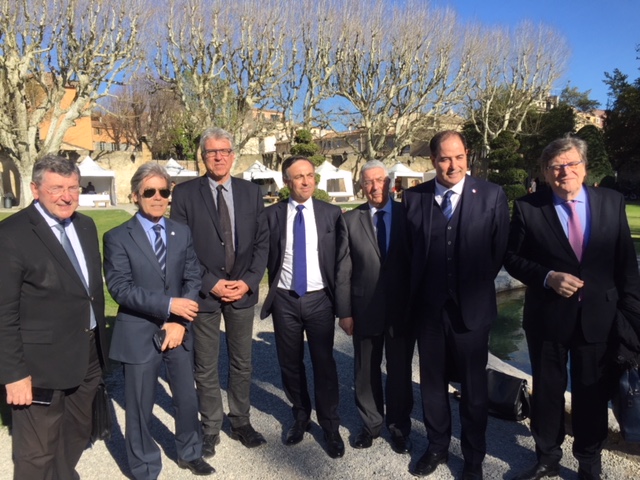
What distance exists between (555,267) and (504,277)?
20.1 feet

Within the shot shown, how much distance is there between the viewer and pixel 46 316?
262 cm

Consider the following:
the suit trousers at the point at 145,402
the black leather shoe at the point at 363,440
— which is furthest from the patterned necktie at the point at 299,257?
the black leather shoe at the point at 363,440

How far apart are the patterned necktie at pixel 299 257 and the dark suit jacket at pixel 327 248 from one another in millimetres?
97

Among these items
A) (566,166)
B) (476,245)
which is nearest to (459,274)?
(476,245)

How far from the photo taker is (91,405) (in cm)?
300

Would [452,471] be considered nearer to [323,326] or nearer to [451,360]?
[451,360]

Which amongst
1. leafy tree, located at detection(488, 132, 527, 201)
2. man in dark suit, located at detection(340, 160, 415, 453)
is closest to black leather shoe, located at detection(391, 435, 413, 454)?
man in dark suit, located at detection(340, 160, 415, 453)

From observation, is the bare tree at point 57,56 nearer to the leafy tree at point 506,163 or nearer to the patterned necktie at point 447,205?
the leafy tree at point 506,163

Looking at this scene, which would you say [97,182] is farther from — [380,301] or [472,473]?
[472,473]

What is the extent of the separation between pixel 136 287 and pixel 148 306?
140 millimetres

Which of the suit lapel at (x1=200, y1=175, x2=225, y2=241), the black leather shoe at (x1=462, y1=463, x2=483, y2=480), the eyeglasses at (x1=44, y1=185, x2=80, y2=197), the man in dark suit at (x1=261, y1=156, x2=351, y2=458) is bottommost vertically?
the black leather shoe at (x1=462, y1=463, x2=483, y2=480)

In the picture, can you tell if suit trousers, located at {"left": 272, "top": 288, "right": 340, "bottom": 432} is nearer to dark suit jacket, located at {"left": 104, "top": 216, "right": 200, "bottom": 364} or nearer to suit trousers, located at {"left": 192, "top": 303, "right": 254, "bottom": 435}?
suit trousers, located at {"left": 192, "top": 303, "right": 254, "bottom": 435}

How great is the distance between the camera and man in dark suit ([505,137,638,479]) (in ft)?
9.51

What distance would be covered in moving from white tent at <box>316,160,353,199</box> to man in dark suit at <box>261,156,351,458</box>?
25.3 metres
